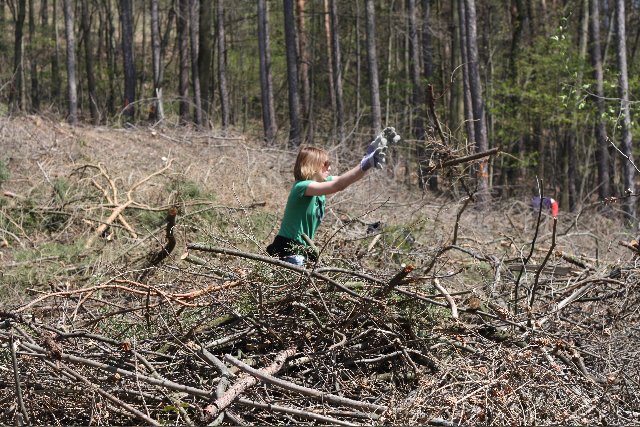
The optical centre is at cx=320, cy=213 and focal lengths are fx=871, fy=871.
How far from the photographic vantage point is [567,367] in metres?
4.39

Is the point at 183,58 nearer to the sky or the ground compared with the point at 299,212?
nearer to the sky

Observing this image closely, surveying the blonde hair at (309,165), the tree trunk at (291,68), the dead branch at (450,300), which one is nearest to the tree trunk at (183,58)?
the tree trunk at (291,68)

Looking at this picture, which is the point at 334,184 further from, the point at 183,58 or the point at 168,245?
the point at 183,58

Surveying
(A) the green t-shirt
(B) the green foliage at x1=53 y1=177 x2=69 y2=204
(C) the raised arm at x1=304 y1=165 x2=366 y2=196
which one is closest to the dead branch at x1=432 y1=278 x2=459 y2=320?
(C) the raised arm at x1=304 y1=165 x2=366 y2=196

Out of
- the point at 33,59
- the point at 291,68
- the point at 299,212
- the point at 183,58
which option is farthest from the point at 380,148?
the point at 33,59

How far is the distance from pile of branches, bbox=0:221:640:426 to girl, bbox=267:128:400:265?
2.85 feet

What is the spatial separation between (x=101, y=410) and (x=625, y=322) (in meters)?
2.93

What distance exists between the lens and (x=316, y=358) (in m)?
4.40

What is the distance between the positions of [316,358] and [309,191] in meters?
1.60

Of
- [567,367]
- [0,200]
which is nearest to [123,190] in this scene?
[0,200]

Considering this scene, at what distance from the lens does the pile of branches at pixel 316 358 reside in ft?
12.9

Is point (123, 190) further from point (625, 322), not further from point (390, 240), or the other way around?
point (625, 322)

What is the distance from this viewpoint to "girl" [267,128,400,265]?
18.4 feet

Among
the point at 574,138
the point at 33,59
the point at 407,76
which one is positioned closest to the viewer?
the point at 574,138
